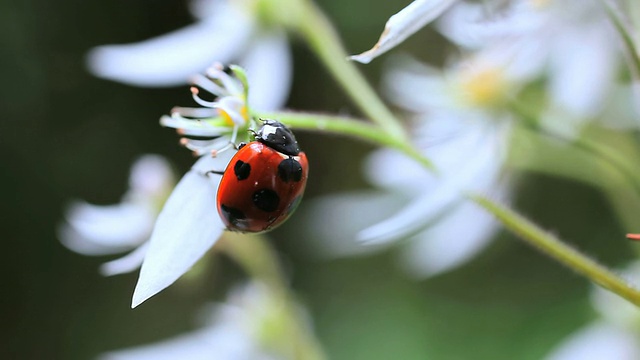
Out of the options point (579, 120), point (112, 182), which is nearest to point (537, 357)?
point (579, 120)

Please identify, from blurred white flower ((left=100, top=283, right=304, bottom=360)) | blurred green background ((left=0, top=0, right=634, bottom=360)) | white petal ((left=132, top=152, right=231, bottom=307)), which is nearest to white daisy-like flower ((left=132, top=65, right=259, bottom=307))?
white petal ((left=132, top=152, right=231, bottom=307))

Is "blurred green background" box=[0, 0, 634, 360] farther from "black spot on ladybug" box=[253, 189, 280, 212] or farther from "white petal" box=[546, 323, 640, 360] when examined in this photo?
"black spot on ladybug" box=[253, 189, 280, 212]

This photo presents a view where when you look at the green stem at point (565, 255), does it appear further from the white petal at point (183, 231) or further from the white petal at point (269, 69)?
the white petal at point (269, 69)

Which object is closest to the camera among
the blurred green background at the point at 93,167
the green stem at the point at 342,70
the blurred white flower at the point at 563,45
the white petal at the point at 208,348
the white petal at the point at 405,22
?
the white petal at the point at 405,22

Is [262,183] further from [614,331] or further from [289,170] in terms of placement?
[614,331]

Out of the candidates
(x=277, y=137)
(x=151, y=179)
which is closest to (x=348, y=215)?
(x=151, y=179)

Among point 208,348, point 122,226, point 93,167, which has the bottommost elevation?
point 93,167

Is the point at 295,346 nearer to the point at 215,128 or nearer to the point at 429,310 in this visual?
the point at 215,128

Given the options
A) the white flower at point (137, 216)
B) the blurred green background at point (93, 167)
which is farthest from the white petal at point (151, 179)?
the blurred green background at point (93, 167)
